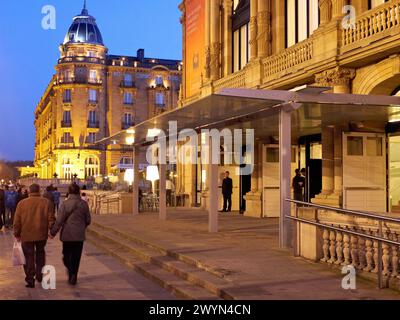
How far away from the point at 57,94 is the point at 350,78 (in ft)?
233

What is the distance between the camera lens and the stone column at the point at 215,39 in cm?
2708

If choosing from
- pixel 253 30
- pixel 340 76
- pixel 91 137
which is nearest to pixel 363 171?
pixel 340 76

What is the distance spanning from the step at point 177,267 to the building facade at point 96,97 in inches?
2544

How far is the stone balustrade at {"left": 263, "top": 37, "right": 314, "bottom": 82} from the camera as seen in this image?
18125 mm

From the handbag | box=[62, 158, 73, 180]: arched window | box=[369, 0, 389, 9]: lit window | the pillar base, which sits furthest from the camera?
box=[62, 158, 73, 180]: arched window

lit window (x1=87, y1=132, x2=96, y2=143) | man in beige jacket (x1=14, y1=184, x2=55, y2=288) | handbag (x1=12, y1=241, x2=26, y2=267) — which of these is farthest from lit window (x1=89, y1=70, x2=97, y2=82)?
handbag (x1=12, y1=241, x2=26, y2=267)

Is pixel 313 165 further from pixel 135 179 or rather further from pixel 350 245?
pixel 350 245

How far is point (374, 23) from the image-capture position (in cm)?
1508

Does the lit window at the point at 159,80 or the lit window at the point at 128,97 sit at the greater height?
the lit window at the point at 159,80

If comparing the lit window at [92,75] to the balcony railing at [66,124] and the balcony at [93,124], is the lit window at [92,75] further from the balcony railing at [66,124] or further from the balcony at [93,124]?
the balcony railing at [66,124]

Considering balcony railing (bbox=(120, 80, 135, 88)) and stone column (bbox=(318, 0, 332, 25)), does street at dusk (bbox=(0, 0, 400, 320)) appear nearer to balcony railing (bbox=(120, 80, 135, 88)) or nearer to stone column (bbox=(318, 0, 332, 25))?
stone column (bbox=(318, 0, 332, 25))

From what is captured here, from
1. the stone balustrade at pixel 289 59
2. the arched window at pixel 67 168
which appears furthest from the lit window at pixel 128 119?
the stone balustrade at pixel 289 59

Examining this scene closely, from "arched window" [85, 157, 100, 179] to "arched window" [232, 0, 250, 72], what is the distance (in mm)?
56705

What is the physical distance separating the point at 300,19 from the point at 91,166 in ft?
207
